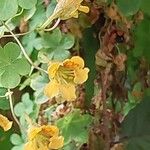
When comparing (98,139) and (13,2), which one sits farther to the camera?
(98,139)

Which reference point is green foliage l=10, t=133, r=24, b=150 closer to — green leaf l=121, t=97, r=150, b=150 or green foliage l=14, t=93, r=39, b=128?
green foliage l=14, t=93, r=39, b=128

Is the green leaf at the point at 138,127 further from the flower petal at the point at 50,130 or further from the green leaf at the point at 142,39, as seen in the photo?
the flower petal at the point at 50,130

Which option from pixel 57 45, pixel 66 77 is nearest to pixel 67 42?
pixel 57 45

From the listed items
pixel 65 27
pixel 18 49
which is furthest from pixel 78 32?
pixel 18 49

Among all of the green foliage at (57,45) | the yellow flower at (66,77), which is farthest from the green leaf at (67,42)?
the yellow flower at (66,77)

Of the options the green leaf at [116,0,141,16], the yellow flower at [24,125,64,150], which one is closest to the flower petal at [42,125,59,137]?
the yellow flower at [24,125,64,150]

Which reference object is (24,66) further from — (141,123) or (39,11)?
(141,123)

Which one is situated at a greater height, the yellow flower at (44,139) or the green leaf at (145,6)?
the green leaf at (145,6)

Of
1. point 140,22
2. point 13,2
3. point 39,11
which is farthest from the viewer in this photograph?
point 140,22
